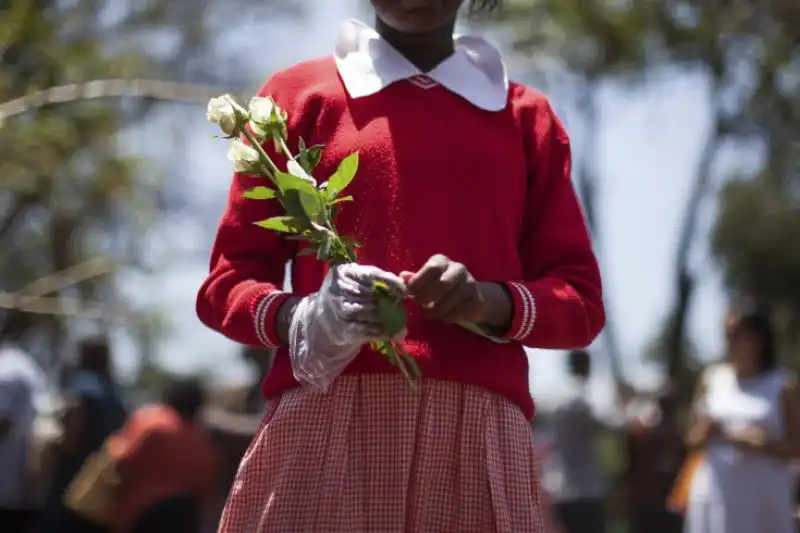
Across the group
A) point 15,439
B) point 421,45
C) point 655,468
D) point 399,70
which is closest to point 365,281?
point 399,70

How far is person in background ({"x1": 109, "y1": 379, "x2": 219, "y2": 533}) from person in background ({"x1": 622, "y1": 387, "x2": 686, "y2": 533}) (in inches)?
187

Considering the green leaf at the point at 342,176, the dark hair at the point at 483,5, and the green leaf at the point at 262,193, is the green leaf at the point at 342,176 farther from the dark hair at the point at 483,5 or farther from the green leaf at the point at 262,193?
the dark hair at the point at 483,5

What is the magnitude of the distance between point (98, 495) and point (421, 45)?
16.6 feet

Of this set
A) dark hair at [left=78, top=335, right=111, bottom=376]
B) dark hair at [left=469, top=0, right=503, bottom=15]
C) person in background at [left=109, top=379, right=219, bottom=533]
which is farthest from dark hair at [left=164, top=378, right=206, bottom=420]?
dark hair at [left=469, top=0, right=503, bottom=15]

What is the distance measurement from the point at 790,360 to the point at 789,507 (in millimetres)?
25910

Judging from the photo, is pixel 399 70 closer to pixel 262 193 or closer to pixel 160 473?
pixel 262 193

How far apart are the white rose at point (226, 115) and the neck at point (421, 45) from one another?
406 millimetres

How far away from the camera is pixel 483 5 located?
10.8ft

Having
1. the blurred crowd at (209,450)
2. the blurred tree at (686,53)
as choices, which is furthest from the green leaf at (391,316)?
the blurred tree at (686,53)

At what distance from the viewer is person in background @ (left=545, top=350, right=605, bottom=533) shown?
10.6 metres

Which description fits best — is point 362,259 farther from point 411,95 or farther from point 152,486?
point 152,486

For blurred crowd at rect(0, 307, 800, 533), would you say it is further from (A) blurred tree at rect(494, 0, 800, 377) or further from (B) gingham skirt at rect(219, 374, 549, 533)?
(A) blurred tree at rect(494, 0, 800, 377)

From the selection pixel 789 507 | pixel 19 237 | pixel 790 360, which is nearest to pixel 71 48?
pixel 789 507

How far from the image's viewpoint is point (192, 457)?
7844 millimetres
